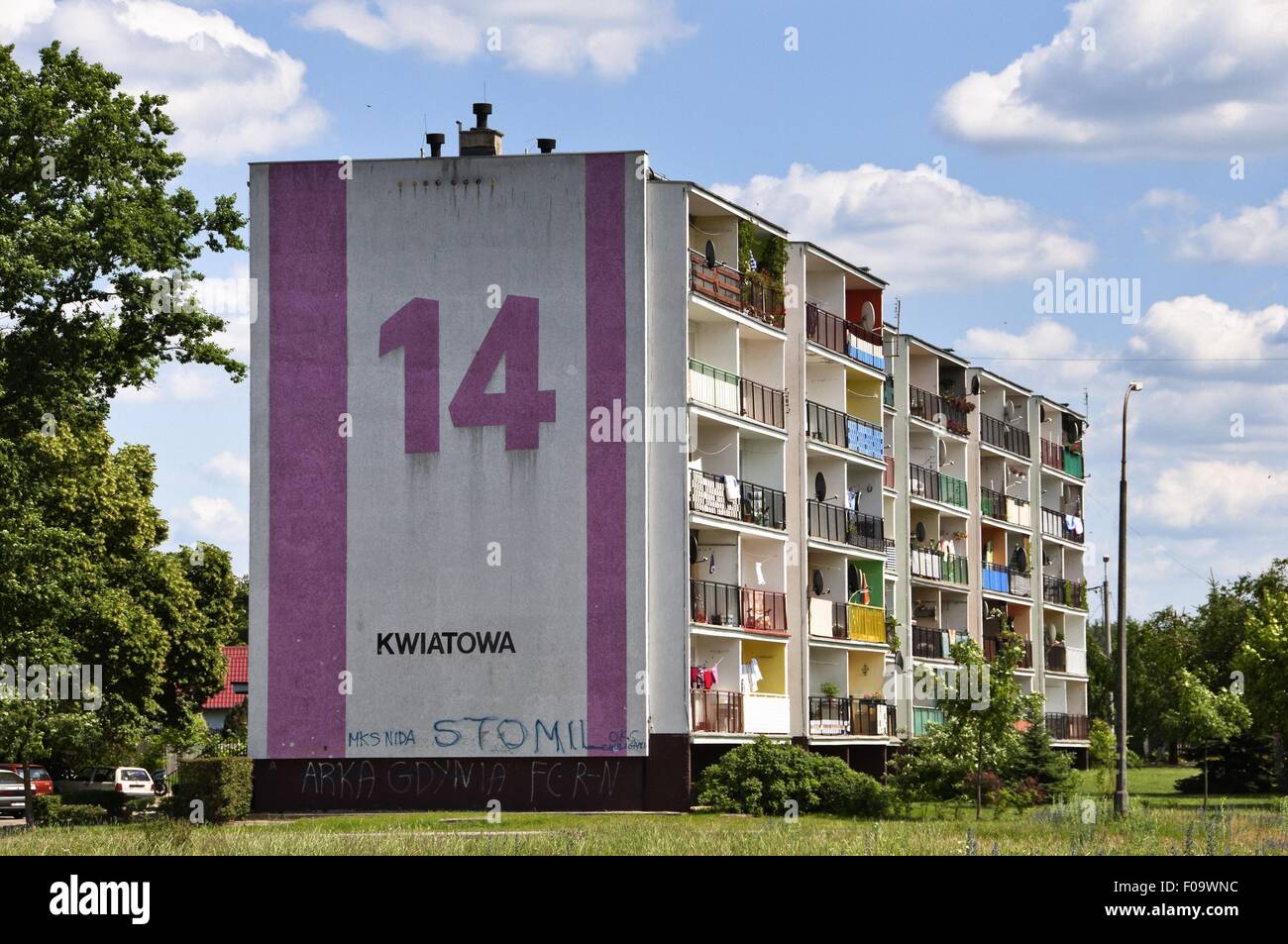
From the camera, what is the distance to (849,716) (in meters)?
51.8

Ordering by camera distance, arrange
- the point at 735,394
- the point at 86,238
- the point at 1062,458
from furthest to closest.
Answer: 1. the point at 1062,458
2. the point at 735,394
3. the point at 86,238

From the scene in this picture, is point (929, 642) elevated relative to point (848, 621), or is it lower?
lower

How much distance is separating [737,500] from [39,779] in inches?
973

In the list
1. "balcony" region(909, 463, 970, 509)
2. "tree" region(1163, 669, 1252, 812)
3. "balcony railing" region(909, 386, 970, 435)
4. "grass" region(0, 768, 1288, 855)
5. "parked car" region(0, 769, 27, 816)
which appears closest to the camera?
"grass" region(0, 768, 1288, 855)

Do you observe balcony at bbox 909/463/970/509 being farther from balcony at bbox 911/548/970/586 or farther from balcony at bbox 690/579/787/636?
balcony at bbox 690/579/787/636

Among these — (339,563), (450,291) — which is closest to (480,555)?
(339,563)

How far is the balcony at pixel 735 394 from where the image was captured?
44.4 m

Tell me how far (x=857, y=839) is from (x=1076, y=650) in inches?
2228

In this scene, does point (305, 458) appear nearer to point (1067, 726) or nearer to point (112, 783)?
point (112, 783)

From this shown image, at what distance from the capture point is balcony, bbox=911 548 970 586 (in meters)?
62.4

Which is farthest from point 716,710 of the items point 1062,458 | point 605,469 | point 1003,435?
point 1062,458

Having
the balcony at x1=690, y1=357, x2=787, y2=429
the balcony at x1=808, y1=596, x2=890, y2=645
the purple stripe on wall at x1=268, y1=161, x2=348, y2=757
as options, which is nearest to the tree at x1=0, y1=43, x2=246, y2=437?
the purple stripe on wall at x1=268, y1=161, x2=348, y2=757

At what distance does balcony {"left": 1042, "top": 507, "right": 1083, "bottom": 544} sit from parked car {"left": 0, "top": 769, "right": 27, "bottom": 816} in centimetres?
4288
